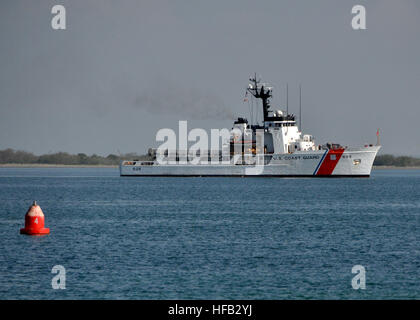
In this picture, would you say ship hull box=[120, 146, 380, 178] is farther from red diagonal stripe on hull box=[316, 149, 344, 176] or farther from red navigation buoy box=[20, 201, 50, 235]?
red navigation buoy box=[20, 201, 50, 235]

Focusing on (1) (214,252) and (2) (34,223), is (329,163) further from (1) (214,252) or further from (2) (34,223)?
(1) (214,252)

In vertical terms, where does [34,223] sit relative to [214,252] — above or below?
above

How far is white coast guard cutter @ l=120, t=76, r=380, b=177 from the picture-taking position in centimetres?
10344

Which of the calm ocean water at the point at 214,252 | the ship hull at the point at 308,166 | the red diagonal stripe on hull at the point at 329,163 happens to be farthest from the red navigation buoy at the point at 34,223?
the red diagonal stripe on hull at the point at 329,163

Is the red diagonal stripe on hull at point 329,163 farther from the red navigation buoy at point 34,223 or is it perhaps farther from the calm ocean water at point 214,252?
the red navigation buoy at point 34,223

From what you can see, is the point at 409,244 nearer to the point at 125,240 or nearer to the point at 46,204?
the point at 125,240

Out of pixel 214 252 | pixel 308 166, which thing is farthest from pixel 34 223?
pixel 308 166

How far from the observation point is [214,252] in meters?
33.8

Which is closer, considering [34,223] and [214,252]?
[214,252]

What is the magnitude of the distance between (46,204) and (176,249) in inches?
1388

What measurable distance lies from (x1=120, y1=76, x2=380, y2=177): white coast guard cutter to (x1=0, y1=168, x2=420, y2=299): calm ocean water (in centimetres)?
4358

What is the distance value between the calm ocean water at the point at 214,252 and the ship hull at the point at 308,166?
42.7 metres

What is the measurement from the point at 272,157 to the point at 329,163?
1068 centimetres

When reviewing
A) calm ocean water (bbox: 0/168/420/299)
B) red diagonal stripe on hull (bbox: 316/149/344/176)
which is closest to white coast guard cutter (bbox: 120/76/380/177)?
red diagonal stripe on hull (bbox: 316/149/344/176)
